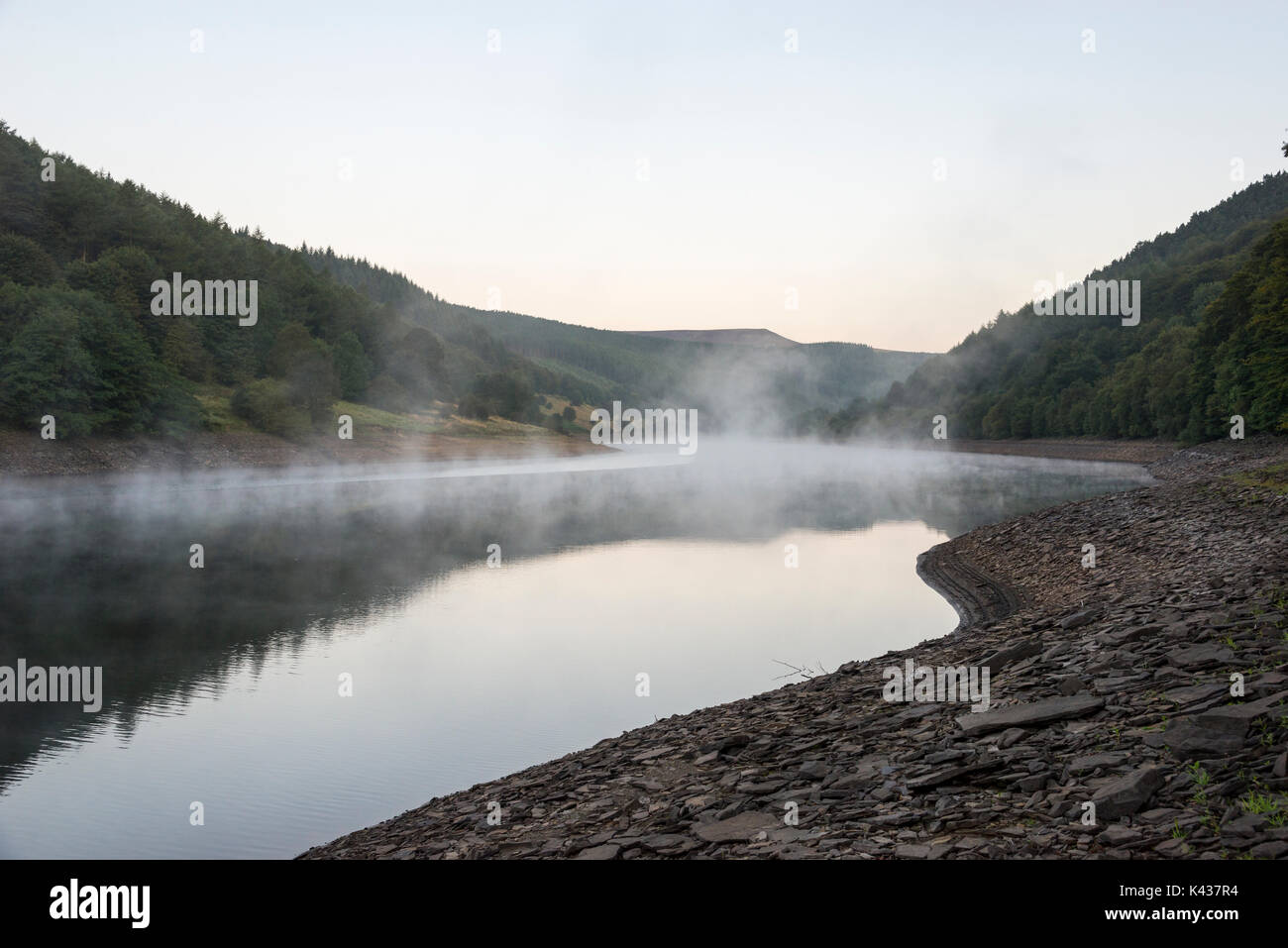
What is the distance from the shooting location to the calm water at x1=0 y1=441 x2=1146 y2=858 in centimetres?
1179

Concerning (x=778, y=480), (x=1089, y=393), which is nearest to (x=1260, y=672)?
(x=778, y=480)

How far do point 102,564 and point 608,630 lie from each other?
19269 mm

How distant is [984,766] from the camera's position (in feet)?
25.7

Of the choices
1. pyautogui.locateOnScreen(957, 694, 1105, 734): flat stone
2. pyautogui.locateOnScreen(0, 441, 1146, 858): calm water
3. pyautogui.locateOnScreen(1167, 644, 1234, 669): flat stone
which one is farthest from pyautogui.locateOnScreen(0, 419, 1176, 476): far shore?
pyautogui.locateOnScreen(1167, 644, 1234, 669): flat stone

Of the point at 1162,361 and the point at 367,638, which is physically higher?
the point at 1162,361

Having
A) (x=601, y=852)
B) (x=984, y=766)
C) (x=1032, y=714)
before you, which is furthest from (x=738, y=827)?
(x=1032, y=714)

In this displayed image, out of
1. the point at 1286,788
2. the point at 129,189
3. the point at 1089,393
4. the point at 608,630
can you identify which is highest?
the point at 129,189

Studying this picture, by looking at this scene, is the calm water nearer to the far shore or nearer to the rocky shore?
the rocky shore

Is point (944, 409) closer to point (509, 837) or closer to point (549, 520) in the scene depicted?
point (549, 520)

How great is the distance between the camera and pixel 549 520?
4669 cm

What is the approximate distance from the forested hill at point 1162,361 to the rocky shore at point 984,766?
1565 inches

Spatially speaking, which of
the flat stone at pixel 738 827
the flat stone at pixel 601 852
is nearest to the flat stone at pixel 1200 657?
the flat stone at pixel 738 827

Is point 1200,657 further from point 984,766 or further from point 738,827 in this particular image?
point 738,827

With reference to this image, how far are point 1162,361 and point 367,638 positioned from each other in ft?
309
